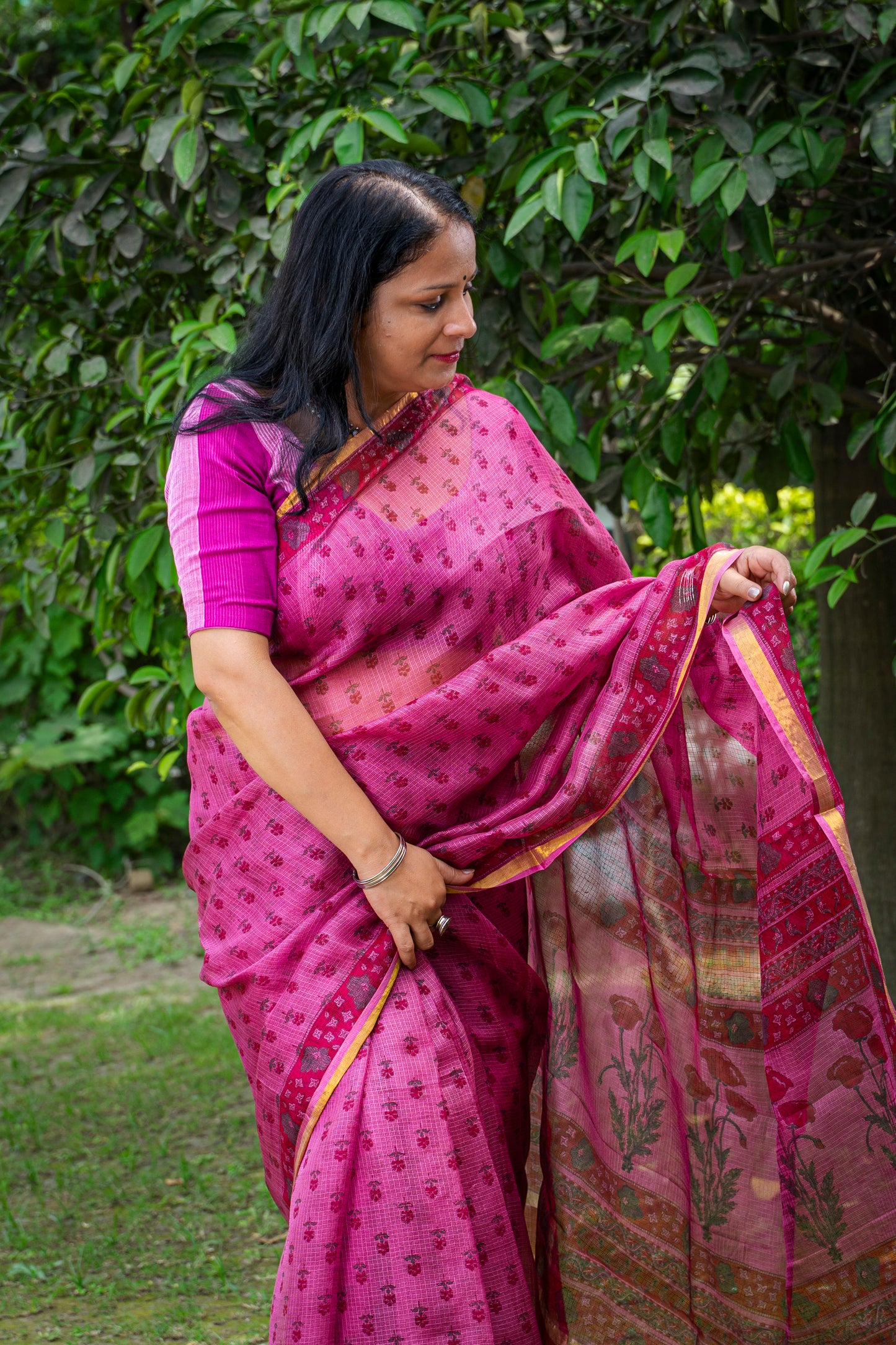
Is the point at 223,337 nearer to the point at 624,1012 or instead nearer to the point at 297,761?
the point at 297,761

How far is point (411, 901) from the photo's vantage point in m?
1.80

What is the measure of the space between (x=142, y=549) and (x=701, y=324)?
3.68ft

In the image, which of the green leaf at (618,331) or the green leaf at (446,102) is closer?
the green leaf at (446,102)

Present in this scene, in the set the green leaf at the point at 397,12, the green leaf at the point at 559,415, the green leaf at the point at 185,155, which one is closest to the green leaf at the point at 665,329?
the green leaf at the point at 559,415

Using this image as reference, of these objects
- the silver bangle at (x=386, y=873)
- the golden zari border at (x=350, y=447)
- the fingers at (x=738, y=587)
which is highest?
the golden zari border at (x=350, y=447)

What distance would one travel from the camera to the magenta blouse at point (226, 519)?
1729 mm

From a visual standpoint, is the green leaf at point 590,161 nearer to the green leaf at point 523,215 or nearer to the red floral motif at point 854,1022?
the green leaf at point 523,215

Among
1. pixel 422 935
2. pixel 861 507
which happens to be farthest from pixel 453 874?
pixel 861 507

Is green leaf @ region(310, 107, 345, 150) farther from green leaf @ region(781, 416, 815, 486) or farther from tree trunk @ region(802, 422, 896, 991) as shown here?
tree trunk @ region(802, 422, 896, 991)

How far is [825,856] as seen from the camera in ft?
5.99

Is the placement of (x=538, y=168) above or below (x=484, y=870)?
above

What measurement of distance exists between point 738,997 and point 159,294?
212 centimetres

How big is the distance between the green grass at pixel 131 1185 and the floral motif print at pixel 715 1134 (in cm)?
105

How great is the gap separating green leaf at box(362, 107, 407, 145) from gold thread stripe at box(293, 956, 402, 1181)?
4.52 feet
